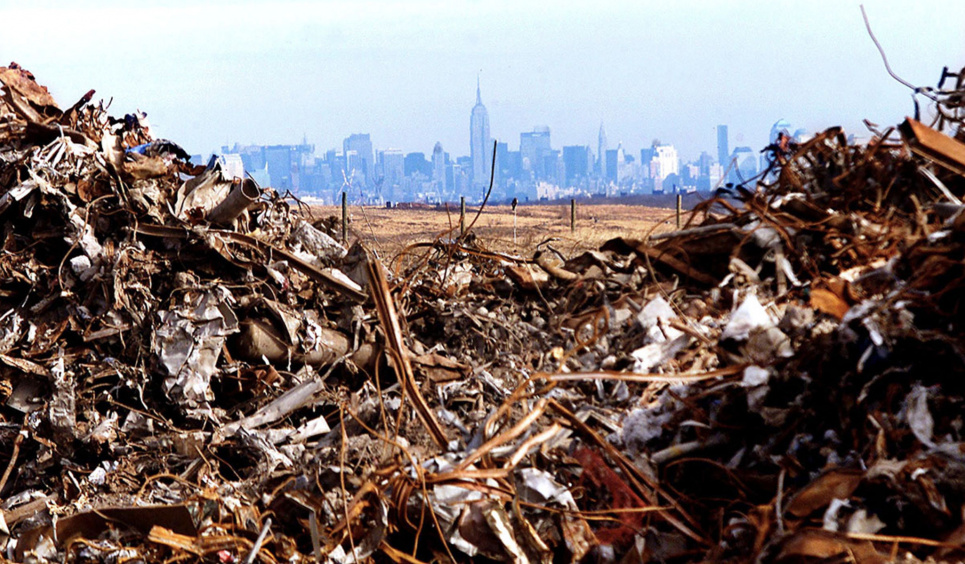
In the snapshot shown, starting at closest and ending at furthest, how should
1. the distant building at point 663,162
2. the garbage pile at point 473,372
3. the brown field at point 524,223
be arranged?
the garbage pile at point 473,372 < the brown field at point 524,223 < the distant building at point 663,162

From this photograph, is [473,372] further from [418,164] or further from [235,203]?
[418,164]

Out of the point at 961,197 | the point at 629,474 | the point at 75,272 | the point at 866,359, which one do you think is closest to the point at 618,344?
the point at 629,474

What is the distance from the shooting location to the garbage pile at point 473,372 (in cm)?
241

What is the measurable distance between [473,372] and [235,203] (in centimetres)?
149

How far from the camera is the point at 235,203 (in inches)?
166

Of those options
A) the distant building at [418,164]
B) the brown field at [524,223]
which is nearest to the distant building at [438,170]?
the distant building at [418,164]

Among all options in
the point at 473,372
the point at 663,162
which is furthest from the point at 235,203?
the point at 663,162

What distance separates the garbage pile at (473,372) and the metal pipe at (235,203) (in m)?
0.01

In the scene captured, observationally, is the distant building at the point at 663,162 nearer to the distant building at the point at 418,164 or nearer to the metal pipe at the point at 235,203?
the distant building at the point at 418,164

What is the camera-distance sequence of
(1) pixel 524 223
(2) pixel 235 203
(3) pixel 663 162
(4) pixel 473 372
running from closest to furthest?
(4) pixel 473 372 < (2) pixel 235 203 < (1) pixel 524 223 < (3) pixel 663 162

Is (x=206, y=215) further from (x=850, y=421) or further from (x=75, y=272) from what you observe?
(x=850, y=421)

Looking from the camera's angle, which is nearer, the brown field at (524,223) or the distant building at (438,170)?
the brown field at (524,223)

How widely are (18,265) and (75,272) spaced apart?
290 mm

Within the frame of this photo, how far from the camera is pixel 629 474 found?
2588 millimetres
